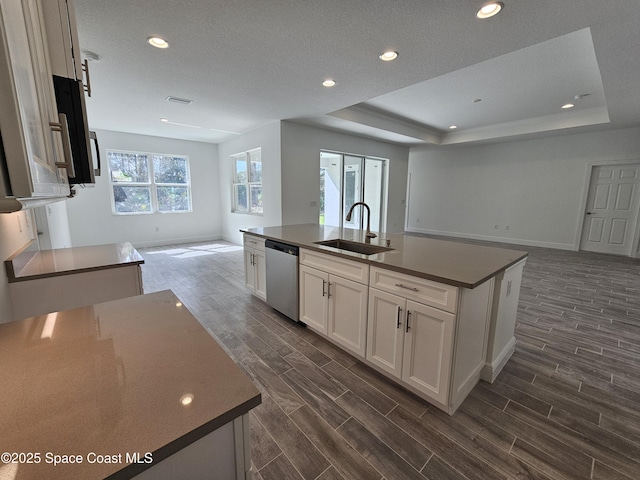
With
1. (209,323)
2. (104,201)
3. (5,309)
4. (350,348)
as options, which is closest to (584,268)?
(350,348)

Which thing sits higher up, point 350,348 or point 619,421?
point 350,348

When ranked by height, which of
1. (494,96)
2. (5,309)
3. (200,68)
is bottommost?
(5,309)

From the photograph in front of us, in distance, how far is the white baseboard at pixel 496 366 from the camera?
77.7 inches

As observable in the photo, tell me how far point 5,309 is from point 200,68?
104 inches

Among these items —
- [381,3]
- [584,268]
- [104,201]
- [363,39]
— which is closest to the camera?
[381,3]

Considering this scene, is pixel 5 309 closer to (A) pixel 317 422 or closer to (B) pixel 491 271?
(A) pixel 317 422

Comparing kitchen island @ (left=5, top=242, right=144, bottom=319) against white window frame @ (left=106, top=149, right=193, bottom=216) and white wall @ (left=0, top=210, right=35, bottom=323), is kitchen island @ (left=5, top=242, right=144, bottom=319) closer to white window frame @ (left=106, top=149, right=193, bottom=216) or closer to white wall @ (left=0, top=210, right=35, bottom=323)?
white wall @ (left=0, top=210, right=35, bottom=323)

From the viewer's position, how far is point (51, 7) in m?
0.92

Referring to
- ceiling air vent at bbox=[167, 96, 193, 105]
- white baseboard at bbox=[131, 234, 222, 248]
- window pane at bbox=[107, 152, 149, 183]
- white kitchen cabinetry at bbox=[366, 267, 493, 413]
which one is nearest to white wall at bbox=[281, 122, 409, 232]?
ceiling air vent at bbox=[167, 96, 193, 105]

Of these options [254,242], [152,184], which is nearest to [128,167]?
[152,184]

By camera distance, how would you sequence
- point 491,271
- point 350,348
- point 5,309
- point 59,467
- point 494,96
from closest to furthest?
point 59,467, point 5,309, point 491,271, point 350,348, point 494,96

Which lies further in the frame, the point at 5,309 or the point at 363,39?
the point at 363,39

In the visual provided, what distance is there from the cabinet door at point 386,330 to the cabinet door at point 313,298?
501 mm

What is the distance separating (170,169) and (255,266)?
16.4 ft
